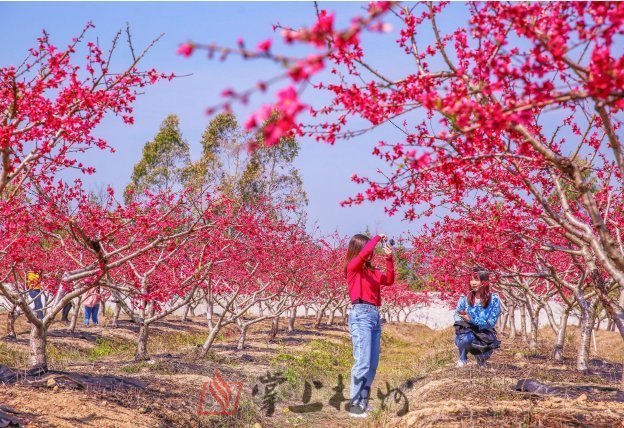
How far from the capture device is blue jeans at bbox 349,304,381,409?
7391 mm

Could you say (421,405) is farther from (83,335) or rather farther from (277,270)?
(83,335)

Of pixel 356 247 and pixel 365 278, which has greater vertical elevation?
pixel 356 247

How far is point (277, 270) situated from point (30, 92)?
38.5ft

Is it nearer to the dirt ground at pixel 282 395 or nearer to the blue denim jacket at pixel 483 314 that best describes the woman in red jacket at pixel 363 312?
the dirt ground at pixel 282 395

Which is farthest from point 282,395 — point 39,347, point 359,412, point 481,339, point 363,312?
point 39,347

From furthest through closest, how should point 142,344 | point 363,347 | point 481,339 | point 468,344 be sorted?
point 142,344
point 468,344
point 481,339
point 363,347

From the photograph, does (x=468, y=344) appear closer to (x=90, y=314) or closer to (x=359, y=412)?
(x=359, y=412)

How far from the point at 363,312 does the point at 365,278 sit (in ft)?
1.27

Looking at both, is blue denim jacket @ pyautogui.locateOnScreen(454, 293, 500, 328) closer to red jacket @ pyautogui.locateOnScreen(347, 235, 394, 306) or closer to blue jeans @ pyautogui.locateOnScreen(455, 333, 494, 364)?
blue jeans @ pyautogui.locateOnScreen(455, 333, 494, 364)

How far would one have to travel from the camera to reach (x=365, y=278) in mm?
7500

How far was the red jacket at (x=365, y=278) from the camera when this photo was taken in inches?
289

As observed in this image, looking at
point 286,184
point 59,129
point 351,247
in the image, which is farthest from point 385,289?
point 59,129

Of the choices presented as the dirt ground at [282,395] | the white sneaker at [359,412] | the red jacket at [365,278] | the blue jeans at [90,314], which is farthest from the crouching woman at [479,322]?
the blue jeans at [90,314]

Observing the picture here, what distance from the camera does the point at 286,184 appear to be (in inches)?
1342
